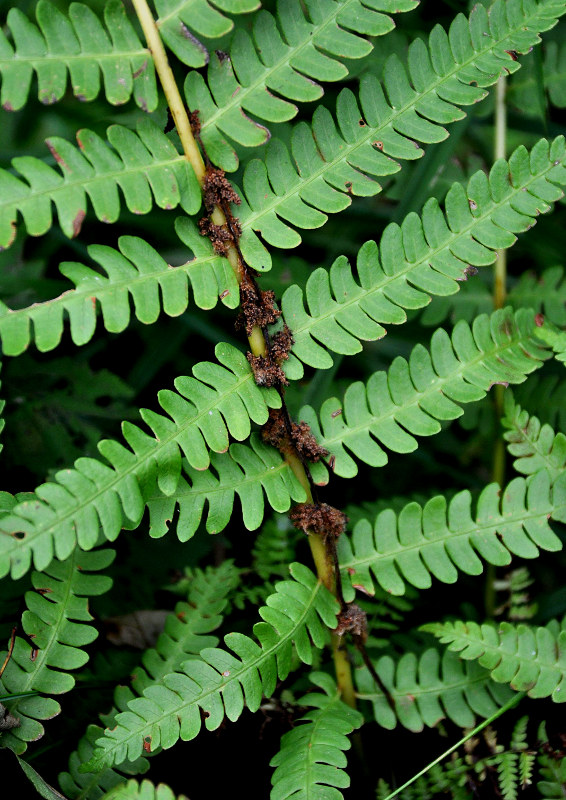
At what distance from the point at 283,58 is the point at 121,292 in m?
0.73

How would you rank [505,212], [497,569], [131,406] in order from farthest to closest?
[131,406] < [497,569] < [505,212]

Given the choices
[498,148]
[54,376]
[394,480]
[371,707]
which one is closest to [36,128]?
[54,376]

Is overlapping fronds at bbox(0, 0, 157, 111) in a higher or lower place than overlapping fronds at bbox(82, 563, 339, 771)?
higher

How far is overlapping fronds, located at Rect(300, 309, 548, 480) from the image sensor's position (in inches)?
74.5

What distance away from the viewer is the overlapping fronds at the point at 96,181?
156 cm

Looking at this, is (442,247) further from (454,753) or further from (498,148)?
(454,753)

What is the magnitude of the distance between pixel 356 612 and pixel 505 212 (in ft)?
3.83

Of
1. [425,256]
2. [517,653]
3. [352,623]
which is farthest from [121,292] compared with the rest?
[517,653]

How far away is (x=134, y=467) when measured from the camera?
162 centimetres

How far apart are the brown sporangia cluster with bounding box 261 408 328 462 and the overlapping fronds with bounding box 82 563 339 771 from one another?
35cm

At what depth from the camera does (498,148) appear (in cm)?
278

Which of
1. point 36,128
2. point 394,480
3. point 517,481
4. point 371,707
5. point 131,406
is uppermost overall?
point 36,128

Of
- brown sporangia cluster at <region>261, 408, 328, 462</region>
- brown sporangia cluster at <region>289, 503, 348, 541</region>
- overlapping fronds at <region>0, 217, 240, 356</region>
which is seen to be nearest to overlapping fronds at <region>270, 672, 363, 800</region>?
brown sporangia cluster at <region>289, 503, 348, 541</region>

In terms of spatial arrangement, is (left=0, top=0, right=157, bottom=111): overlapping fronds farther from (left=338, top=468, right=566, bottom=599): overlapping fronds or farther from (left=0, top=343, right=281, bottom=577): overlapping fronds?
Answer: (left=338, top=468, right=566, bottom=599): overlapping fronds
